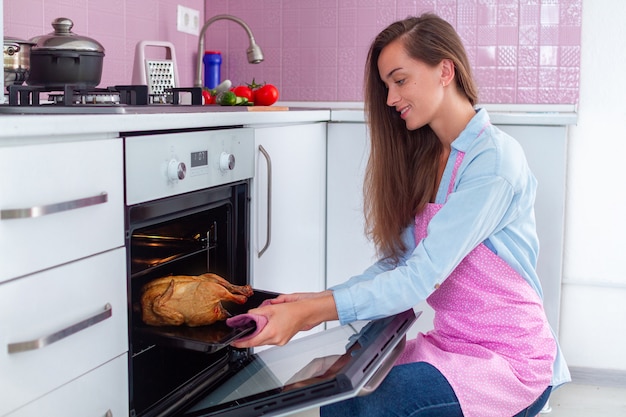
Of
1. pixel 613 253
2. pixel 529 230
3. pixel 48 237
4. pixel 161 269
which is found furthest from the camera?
pixel 613 253

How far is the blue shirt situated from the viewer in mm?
1442

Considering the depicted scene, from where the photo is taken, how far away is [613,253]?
2.87m

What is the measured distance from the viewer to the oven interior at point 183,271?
1497 millimetres

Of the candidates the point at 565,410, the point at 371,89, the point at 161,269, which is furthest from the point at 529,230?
the point at 565,410

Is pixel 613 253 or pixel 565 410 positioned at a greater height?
pixel 613 253

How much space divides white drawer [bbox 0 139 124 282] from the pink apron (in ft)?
2.02

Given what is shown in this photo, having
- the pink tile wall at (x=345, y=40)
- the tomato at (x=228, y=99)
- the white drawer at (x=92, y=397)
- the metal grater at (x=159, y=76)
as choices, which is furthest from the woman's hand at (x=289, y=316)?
the pink tile wall at (x=345, y=40)

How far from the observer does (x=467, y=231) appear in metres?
1.46

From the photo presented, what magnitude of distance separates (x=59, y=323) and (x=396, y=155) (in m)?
0.80

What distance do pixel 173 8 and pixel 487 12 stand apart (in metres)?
1.13

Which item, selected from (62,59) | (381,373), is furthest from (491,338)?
(62,59)

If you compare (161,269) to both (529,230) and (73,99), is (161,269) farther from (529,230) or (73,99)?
(529,230)

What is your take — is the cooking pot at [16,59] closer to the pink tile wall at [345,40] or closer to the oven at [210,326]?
the oven at [210,326]

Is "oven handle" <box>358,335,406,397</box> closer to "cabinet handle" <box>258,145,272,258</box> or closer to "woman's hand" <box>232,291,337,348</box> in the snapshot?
"woman's hand" <box>232,291,337,348</box>
